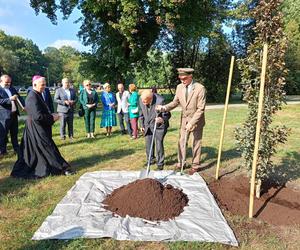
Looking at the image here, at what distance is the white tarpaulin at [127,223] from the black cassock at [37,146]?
1.17 m

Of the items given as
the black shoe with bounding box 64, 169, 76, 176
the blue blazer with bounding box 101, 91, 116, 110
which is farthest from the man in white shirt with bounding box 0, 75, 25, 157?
the blue blazer with bounding box 101, 91, 116, 110

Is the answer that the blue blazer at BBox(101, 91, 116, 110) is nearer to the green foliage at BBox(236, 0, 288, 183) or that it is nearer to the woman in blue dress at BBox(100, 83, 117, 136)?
the woman in blue dress at BBox(100, 83, 117, 136)

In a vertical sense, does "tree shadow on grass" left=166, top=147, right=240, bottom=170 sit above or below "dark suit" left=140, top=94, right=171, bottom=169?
below

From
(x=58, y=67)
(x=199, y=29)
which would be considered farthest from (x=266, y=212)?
(x=58, y=67)

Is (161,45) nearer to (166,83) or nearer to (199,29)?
(166,83)

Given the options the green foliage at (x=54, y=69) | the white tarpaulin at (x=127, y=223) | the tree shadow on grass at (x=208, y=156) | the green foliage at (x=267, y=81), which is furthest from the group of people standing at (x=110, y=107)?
the green foliage at (x=54, y=69)

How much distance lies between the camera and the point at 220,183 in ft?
21.5

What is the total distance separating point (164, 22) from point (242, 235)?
19.4m

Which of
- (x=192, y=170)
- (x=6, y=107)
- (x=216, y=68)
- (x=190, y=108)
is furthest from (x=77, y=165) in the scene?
(x=216, y=68)

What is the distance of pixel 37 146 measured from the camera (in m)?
6.94

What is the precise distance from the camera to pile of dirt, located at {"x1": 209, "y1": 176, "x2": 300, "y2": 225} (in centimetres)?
513

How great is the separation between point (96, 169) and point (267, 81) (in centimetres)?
407

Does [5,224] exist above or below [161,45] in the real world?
below

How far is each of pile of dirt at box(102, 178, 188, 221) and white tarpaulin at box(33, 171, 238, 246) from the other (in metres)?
0.11
